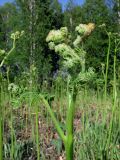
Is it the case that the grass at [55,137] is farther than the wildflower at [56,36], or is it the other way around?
the grass at [55,137]

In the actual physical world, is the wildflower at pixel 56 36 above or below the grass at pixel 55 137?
above

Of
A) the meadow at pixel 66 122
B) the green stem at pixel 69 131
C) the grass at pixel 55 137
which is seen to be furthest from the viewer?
the grass at pixel 55 137

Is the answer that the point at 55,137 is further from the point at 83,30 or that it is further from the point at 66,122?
the point at 66,122

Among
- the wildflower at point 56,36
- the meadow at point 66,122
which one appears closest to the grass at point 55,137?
the meadow at point 66,122

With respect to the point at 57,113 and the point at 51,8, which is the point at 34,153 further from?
the point at 51,8

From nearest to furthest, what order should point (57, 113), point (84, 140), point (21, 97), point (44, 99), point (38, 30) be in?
point (44, 99) < point (21, 97) < point (84, 140) < point (57, 113) < point (38, 30)

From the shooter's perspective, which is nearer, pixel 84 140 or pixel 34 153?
pixel 84 140

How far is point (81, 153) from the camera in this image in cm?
337

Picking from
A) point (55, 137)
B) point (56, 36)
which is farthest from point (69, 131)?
point (55, 137)

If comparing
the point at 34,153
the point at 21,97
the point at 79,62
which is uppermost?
the point at 79,62

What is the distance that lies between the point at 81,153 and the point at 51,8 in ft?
109

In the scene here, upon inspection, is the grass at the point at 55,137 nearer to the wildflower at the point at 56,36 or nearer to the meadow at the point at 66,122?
the meadow at the point at 66,122

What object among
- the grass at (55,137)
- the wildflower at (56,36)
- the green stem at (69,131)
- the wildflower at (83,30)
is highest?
the wildflower at (83,30)

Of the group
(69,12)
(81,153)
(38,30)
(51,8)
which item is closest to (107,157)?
(81,153)
